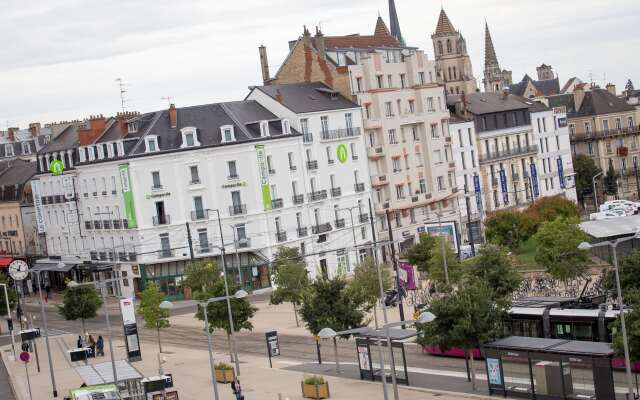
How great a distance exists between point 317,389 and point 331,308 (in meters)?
7.88

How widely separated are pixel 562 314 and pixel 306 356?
52.2 feet

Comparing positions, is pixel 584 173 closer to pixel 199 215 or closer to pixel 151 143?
pixel 199 215

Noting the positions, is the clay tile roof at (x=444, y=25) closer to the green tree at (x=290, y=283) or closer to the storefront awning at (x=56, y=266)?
the storefront awning at (x=56, y=266)

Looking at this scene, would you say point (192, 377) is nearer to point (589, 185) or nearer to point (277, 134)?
point (277, 134)

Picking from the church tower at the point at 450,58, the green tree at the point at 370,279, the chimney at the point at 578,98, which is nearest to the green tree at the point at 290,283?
the green tree at the point at 370,279

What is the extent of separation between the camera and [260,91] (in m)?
96.8

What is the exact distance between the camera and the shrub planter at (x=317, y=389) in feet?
157

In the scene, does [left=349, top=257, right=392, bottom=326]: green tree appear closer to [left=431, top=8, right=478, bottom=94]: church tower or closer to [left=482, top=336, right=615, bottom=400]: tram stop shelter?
[left=482, top=336, right=615, bottom=400]: tram stop shelter

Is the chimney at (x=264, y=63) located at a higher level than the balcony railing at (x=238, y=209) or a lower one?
higher

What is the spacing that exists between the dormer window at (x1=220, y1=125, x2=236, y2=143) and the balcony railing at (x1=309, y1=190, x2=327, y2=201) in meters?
8.67

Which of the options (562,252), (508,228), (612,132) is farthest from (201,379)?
(612,132)

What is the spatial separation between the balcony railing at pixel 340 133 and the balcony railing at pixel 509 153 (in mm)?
16895

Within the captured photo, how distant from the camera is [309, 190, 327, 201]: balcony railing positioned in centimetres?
9581

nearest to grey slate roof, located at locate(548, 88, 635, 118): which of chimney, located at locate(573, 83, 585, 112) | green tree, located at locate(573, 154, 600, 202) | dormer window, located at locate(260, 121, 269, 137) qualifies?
chimney, located at locate(573, 83, 585, 112)
